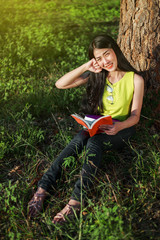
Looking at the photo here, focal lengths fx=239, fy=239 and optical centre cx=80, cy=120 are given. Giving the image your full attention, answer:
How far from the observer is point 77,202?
2.28 metres

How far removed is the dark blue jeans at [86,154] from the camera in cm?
236

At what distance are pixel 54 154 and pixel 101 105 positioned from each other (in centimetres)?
88

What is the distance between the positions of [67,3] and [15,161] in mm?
6560

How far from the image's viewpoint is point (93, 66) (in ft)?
9.12

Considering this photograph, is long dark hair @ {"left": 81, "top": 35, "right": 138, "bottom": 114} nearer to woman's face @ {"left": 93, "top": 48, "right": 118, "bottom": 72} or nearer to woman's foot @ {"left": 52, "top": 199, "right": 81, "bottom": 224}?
woman's face @ {"left": 93, "top": 48, "right": 118, "bottom": 72}

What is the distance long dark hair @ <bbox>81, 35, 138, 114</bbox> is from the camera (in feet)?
8.45

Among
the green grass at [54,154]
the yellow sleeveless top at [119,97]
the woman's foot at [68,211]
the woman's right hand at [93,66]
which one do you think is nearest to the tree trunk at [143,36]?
the green grass at [54,154]

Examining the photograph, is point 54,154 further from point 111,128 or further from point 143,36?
point 143,36

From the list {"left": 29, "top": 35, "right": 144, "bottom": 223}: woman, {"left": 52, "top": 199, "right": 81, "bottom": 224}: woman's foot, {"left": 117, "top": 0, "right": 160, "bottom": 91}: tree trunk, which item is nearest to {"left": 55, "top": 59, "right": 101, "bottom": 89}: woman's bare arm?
{"left": 29, "top": 35, "right": 144, "bottom": 223}: woman

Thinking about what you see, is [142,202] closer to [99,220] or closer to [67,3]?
[99,220]

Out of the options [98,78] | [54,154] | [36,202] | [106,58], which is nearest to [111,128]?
[98,78]

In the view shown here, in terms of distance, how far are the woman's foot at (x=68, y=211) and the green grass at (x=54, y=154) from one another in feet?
0.22

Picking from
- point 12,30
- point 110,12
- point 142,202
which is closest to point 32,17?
point 12,30

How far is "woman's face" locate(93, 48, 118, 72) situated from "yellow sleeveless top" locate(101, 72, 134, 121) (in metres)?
0.20
